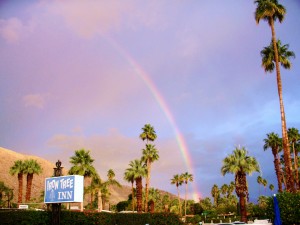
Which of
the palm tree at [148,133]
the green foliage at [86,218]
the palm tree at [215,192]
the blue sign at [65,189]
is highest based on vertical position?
the palm tree at [148,133]

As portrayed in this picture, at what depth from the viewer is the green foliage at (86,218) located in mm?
31625

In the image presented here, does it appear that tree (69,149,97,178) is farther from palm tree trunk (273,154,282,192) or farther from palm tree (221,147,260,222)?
palm tree trunk (273,154,282,192)

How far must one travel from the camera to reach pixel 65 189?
28.1 metres

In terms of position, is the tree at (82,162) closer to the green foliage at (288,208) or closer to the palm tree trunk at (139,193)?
the palm tree trunk at (139,193)

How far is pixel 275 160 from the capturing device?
76812 millimetres

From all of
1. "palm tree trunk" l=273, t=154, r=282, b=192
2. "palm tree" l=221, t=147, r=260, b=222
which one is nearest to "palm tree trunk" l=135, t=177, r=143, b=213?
"palm tree" l=221, t=147, r=260, b=222

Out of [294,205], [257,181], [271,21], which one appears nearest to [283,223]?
[294,205]

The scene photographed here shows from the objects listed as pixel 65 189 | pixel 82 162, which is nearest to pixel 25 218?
pixel 65 189

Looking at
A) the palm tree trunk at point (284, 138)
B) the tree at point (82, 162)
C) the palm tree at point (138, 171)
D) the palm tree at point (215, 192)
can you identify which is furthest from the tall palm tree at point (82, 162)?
the palm tree at point (215, 192)

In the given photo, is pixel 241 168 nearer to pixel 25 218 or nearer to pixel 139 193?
pixel 139 193

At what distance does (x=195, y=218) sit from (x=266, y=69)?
51.8 m

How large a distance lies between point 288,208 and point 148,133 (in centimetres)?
4875

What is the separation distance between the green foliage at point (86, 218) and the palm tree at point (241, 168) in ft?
48.6

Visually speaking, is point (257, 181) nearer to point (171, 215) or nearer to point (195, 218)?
point (195, 218)
